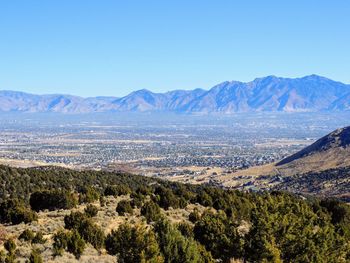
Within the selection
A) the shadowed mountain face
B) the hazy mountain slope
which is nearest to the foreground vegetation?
the hazy mountain slope

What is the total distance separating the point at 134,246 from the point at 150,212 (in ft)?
29.6

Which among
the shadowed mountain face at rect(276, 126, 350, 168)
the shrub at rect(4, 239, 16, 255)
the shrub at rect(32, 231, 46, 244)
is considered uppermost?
the shrub at rect(4, 239, 16, 255)

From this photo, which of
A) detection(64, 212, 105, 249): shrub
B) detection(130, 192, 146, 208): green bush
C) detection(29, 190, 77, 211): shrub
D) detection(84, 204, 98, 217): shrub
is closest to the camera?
detection(64, 212, 105, 249): shrub

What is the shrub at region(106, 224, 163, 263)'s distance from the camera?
18844 millimetres

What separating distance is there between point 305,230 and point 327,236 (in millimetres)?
1603

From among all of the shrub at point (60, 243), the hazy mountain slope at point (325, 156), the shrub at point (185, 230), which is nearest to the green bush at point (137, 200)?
the shrub at point (185, 230)

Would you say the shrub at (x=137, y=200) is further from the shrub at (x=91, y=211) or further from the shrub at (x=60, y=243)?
the shrub at (x=60, y=243)

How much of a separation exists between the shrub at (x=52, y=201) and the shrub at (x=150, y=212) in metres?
4.27

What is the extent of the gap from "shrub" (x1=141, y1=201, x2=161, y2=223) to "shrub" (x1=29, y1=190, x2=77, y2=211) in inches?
168

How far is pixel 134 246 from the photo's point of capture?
19.5 m

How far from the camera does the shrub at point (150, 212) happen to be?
27.5m

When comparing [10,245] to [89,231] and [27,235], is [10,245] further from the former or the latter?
[89,231]

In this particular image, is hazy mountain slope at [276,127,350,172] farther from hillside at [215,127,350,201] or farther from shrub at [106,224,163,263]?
shrub at [106,224,163,263]

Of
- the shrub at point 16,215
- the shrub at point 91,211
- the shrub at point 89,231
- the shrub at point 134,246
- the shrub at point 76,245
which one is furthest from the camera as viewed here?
the shrub at point 91,211
